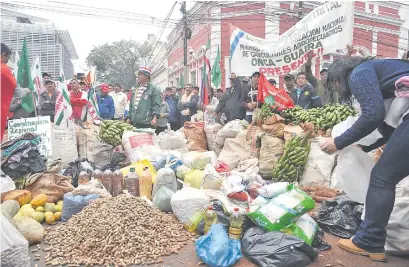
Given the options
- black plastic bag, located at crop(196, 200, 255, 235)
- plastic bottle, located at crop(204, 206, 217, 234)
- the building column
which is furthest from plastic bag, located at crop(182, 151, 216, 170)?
the building column

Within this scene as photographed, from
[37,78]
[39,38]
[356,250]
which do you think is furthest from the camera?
[39,38]

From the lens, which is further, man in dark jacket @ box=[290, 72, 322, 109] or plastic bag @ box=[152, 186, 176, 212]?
man in dark jacket @ box=[290, 72, 322, 109]

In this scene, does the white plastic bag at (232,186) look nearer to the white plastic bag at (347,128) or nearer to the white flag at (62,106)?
the white plastic bag at (347,128)

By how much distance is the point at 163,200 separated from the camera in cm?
396

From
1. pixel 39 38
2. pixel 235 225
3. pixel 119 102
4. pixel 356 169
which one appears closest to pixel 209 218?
pixel 235 225

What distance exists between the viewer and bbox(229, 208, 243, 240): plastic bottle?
10.5 ft

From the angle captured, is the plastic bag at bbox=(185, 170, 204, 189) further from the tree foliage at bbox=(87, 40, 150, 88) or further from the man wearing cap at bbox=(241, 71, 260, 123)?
the tree foliage at bbox=(87, 40, 150, 88)

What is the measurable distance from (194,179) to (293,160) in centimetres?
150

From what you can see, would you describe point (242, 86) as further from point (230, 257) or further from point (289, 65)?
point (230, 257)

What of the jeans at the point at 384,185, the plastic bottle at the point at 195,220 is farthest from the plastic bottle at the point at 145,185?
the jeans at the point at 384,185

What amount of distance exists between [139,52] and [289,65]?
39444 millimetres

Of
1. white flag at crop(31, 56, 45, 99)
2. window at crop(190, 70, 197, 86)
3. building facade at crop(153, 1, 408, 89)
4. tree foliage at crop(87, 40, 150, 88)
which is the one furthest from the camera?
tree foliage at crop(87, 40, 150, 88)

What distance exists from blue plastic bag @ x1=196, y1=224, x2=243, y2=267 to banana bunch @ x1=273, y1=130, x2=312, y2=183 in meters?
2.20

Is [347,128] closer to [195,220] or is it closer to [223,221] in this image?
A: [223,221]
